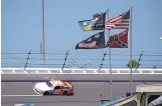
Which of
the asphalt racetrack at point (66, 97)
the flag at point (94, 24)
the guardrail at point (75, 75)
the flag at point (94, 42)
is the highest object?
the flag at point (94, 24)

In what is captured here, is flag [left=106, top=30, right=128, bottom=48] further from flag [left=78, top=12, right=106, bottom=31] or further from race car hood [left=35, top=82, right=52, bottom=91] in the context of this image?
race car hood [left=35, top=82, right=52, bottom=91]

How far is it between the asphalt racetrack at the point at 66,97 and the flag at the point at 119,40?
211 centimetres

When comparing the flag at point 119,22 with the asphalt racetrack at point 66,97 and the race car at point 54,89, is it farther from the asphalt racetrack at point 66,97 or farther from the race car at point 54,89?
the race car at point 54,89

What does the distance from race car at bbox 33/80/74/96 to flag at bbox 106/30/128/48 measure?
2.91m

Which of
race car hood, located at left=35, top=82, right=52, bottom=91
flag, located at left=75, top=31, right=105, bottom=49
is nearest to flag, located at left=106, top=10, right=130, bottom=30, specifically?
flag, located at left=75, top=31, right=105, bottom=49

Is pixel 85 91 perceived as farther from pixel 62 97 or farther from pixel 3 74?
pixel 3 74

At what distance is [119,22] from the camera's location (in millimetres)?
14547

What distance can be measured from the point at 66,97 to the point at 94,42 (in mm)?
2593

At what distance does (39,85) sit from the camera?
56.4 ft

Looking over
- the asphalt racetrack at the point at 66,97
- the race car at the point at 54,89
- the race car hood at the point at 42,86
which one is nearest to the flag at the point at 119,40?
the asphalt racetrack at the point at 66,97

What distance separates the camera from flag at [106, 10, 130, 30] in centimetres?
1442

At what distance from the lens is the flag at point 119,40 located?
47.7 ft

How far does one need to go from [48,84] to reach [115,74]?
4.11 m

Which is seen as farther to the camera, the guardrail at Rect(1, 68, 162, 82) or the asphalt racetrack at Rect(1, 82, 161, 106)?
the guardrail at Rect(1, 68, 162, 82)
